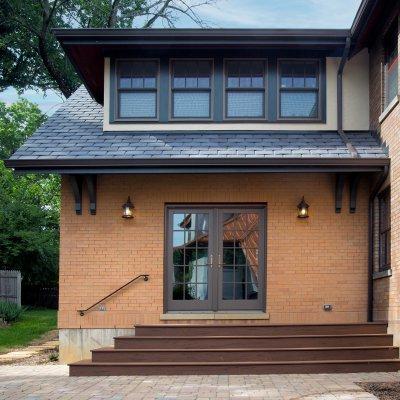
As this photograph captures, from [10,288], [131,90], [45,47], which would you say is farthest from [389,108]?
[45,47]

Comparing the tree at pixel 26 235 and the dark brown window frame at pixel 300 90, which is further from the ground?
the dark brown window frame at pixel 300 90

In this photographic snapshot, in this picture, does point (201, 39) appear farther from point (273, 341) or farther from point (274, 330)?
point (273, 341)

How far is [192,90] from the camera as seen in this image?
1300cm

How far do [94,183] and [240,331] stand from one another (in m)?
3.69

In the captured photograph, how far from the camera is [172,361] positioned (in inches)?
417

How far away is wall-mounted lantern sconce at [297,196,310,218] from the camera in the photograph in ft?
40.1

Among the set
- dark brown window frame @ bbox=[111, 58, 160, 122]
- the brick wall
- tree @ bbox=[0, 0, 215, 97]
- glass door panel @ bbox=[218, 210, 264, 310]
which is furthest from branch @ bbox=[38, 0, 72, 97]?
glass door panel @ bbox=[218, 210, 264, 310]

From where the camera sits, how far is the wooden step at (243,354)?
1052cm

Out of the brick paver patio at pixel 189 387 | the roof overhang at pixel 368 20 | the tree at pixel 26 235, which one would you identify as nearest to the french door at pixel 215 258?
the brick paver patio at pixel 189 387

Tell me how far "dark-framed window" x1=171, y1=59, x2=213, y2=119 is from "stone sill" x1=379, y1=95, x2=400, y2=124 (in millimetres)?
3118

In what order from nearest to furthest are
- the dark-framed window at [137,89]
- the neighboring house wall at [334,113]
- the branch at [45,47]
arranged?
1. the neighboring house wall at [334,113]
2. the dark-framed window at [137,89]
3. the branch at [45,47]

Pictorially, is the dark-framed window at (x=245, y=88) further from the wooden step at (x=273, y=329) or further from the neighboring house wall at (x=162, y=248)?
the wooden step at (x=273, y=329)

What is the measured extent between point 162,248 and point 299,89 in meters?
3.87

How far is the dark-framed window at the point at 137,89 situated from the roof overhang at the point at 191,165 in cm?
166
